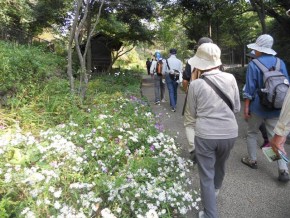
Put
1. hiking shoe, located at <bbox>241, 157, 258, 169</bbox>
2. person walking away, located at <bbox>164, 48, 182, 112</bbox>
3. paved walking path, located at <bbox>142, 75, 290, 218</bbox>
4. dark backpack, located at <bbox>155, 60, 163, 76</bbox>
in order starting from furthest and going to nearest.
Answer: dark backpack, located at <bbox>155, 60, 163, 76</bbox> < person walking away, located at <bbox>164, 48, 182, 112</bbox> < hiking shoe, located at <bbox>241, 157, 258, 169</bbox> < paved walking path, located at <bbox>142, 75, 290, 218</bbox>

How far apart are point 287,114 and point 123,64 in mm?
30509

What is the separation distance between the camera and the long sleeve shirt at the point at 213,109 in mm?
2906

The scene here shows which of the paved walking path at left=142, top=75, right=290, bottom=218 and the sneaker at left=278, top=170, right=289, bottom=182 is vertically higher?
the sneaker at left=278, top=170, right=289, bottom=182

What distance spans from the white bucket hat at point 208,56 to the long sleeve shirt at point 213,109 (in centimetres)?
7

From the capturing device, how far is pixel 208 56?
2939 mm

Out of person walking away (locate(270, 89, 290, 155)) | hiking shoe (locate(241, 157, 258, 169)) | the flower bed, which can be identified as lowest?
hiking shoe (locate(241, 157, 258, 169))

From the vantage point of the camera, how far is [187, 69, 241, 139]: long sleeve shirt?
9.53 ft

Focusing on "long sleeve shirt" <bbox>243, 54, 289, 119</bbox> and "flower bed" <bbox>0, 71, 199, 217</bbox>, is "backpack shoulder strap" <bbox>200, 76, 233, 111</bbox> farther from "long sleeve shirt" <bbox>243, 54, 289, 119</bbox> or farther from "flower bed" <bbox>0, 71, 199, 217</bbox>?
"long sleeve shirt" <bbox>243, 54, 289, 119</bbox>

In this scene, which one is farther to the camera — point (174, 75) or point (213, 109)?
point (174, 75)

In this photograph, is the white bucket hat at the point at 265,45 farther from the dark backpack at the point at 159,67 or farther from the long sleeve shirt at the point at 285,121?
the dark backpack at the point at 159,67

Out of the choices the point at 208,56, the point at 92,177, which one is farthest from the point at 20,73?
the point at 208,56

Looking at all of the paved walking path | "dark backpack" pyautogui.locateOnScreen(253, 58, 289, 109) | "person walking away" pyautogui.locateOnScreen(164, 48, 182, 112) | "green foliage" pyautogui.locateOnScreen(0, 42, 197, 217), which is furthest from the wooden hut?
"dark backpack" pyautogui.locateOnScreen(253, 58, 289, 109)

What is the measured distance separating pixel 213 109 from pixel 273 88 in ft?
4.29

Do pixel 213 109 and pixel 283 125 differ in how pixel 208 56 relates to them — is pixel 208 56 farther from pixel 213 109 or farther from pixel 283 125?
pixel 283 125
